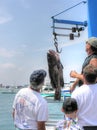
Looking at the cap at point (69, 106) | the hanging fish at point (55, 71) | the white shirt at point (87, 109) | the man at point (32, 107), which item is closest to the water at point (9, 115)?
the hanging fish at point (55, 71)

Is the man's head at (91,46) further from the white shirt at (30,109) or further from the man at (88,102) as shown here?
the white shirt at (30,109)

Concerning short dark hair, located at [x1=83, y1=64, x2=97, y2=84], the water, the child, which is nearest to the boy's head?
the child

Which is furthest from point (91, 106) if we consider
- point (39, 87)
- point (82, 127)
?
point (39, 87)

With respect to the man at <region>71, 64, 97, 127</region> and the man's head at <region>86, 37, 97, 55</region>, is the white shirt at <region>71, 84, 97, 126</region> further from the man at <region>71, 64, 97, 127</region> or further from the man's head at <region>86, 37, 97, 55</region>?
the man's head at <region>86, 37, 97, 55</region>

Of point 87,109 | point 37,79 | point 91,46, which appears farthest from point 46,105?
point 91,46

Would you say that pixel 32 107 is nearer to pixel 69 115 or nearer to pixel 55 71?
pixel 69 115

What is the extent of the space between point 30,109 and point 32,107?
0.10 feet

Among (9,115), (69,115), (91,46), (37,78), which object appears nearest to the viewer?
(69,115)

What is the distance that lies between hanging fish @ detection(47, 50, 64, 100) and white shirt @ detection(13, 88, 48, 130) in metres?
0.93

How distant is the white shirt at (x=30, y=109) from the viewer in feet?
16.6

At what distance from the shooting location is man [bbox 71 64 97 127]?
5027 millimetres

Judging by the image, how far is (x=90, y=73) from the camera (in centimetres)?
504

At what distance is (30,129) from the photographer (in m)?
5.13

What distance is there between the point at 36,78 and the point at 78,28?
7.07m
